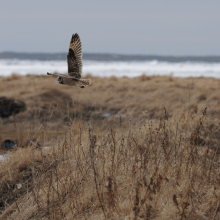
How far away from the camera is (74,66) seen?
4137mm

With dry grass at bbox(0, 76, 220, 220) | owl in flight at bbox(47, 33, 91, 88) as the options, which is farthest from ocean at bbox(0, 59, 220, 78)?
dry grass at bbox(0, 76, 220, 220)

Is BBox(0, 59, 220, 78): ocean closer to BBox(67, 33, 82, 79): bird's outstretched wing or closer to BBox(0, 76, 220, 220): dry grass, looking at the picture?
BBox(67, 33, 82, 79): bird's outstretched wing

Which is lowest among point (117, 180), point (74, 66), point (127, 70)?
point (127, 70)

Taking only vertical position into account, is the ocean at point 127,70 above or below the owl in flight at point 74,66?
below

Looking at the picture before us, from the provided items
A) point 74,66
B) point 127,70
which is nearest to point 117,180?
point 74,66

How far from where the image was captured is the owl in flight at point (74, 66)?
382 cm

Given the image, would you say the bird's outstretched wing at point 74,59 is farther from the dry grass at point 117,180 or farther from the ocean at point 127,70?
the ocean at point 127,70

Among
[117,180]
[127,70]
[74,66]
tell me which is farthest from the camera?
[127,70]

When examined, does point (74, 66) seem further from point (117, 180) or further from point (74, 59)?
point (117, 180)

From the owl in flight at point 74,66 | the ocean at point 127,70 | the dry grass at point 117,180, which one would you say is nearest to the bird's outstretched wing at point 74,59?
the owl in flight at point 74,66

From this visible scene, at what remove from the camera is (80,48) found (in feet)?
14.0

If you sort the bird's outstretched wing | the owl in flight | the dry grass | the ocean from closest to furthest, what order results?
1. the dry grass
2. the owl in flight
3. the bird's outstretched wing
4. the ocean

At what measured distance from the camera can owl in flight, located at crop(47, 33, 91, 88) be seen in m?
3.82

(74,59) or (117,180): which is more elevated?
(74,59)
